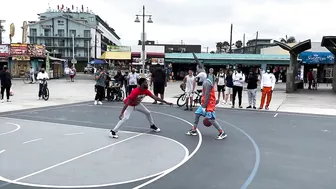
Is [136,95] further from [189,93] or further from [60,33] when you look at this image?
[60,33]

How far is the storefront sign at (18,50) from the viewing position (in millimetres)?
41906

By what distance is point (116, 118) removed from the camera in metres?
11.8

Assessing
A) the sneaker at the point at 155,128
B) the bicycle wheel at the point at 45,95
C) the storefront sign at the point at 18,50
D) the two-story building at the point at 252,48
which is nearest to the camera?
the sneaker at the point at 155,128

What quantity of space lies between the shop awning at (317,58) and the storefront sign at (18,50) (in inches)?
1330

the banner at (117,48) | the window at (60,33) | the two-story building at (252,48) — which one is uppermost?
the window at (60,33)

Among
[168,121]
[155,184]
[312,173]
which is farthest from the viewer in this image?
[168,121]

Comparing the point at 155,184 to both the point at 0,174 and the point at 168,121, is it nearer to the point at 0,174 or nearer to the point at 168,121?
the point at 0,174

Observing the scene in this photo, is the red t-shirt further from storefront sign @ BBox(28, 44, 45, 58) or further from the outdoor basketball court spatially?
storefront sign @ BBox(28, 44, 45, 58)

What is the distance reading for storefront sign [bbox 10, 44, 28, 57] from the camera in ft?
137

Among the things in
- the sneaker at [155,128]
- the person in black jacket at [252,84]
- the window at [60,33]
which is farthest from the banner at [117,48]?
the window at [60,33]

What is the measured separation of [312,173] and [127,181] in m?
3.23

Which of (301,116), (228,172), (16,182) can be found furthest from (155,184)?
(301,116)

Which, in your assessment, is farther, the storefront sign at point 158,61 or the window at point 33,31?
the window at point 33,31

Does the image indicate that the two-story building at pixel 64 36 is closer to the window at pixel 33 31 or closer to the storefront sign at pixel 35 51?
the window at pixel 33 31
